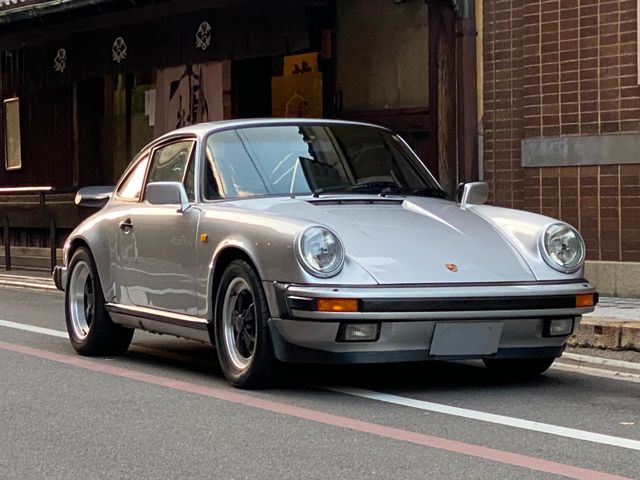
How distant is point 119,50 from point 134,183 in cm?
937

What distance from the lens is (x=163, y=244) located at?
7.98m

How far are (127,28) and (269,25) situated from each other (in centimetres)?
336

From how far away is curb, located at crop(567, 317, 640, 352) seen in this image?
8.65 meters

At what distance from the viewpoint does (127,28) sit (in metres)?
17.8

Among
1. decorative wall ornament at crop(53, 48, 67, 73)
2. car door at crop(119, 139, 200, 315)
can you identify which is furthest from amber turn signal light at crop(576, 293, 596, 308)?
decorative wall ornament at crop(53, 48, 67, 73)

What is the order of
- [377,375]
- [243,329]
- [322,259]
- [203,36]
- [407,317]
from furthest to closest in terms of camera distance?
[203,36]
[377,375]
[243,329]
[322,259]
[407,317]

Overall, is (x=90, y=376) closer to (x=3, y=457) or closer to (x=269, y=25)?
(x=3, y=457)

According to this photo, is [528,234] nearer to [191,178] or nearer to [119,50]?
[191,178]

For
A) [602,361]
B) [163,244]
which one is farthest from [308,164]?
[602,361]

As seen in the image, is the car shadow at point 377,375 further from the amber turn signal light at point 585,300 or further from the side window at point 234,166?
the side window at point 234,166

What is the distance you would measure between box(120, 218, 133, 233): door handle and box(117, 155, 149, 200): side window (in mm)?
232

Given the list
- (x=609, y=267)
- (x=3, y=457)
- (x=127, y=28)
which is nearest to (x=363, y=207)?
(x=3, y=457)

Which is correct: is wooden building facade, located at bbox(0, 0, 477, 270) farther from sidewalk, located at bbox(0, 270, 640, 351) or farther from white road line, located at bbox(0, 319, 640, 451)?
white road line, located at bbox(0, 319, 640, 451)

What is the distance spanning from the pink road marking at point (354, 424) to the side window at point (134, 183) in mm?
1090
